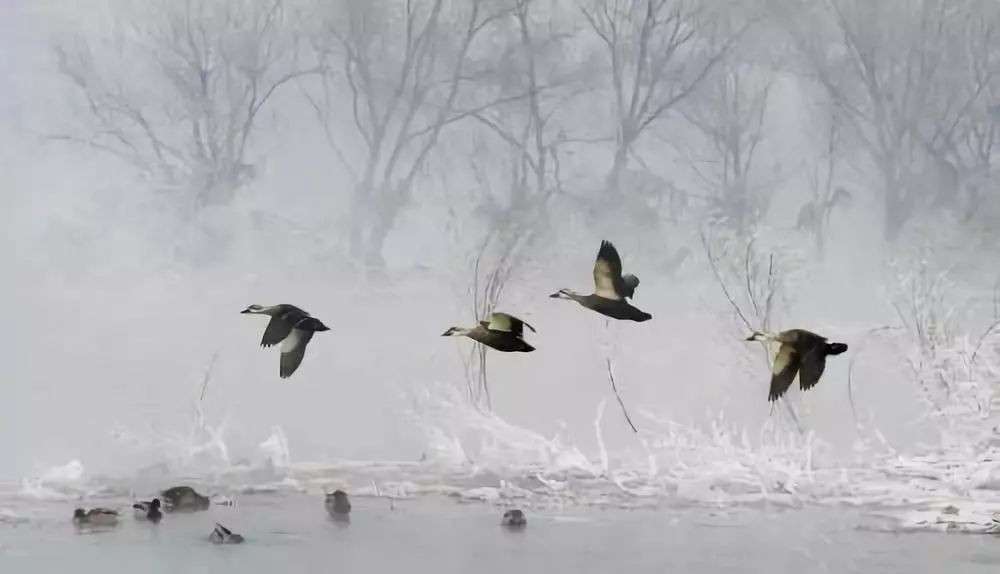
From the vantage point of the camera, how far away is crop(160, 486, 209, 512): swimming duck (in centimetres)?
147

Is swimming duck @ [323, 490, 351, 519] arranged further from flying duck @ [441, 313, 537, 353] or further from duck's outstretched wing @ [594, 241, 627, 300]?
duck's outstretched wing @ [594, 241, 627, 300]

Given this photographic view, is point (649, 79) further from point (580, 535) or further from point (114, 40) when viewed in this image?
point (114, 40)

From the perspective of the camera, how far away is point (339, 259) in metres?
1.54

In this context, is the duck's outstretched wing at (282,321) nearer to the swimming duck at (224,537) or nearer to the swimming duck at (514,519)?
the swimming duck at (224,537)

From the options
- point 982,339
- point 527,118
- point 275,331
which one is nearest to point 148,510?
point 275,331

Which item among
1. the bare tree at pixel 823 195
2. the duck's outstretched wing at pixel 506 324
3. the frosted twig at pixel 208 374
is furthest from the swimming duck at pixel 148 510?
the bare tree at pixel 823 195

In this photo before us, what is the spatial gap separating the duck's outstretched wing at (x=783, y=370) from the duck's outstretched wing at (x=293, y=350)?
70cm

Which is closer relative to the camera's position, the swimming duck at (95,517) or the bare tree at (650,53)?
the swimming duck at (95,517)

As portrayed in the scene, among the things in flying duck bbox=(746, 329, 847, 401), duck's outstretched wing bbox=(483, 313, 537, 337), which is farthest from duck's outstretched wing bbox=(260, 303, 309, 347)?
flying duck bbox=(746, 329, 847, 401)

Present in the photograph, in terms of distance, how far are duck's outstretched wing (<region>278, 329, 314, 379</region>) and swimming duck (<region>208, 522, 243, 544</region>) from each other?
236mm

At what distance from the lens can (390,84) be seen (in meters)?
1.59

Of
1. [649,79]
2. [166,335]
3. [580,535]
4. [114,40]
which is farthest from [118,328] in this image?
[649,79]

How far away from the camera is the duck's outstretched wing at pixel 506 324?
1.53 metres

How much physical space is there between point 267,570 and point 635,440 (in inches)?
22.2
